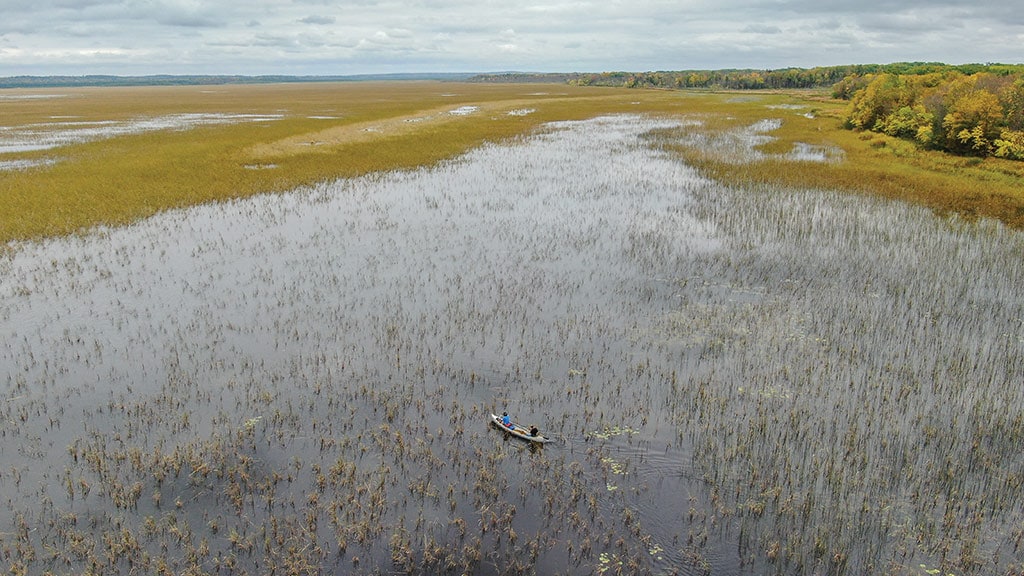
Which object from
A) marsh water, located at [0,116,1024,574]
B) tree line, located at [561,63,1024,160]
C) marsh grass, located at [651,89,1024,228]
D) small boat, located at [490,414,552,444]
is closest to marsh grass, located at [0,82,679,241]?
marsh water, located at [0,116,1024,574]

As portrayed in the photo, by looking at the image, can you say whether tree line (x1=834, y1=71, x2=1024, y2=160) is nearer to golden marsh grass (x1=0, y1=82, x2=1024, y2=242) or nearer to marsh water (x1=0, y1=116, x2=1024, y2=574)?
golden marsh grass (x1=0, y1=82, x2=1024, y2=242)

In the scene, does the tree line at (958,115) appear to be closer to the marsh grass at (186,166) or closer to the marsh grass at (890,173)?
the marsh grass at (890,173)

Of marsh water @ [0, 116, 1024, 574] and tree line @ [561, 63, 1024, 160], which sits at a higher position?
tree line @ [561, 63, 1024, 160]

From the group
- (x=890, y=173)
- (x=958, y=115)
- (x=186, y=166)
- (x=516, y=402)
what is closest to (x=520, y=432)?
(x=516, y=402)

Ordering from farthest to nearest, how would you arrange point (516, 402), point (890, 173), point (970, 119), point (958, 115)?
point (958, 115) → point (970, 119) → point (890, 173) → point (516, 402)

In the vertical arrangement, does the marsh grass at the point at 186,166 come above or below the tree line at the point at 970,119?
below

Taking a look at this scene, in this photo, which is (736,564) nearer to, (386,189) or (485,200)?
(485,200)

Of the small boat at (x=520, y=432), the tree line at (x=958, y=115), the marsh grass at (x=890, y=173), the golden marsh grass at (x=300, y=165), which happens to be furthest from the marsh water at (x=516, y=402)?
the tree line at (x=958, y=115)

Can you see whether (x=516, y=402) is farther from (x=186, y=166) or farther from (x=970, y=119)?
(x=970, y=119)
